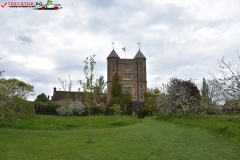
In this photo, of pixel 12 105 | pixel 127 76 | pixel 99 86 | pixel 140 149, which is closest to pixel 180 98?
pixel 99 86

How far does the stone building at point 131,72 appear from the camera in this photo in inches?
1777

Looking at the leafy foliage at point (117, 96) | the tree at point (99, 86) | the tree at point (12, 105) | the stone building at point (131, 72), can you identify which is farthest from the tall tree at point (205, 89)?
the tree at point (99, 86)

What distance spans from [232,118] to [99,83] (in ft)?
26.4

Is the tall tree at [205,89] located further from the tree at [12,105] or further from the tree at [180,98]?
the tree at [12,105]

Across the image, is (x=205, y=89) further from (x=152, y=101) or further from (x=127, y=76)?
(x=127, y=76)

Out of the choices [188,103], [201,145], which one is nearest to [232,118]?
[188,103]

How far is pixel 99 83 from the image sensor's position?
11.1 metres

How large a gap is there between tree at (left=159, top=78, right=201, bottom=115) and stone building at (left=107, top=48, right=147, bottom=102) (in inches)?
963

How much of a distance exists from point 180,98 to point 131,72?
27.3m

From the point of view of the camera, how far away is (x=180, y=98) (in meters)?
18.8

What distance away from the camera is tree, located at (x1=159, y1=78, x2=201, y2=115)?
1825 centimetres

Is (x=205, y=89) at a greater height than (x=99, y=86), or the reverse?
(x=205, y=89)

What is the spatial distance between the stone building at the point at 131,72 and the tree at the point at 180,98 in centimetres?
2445

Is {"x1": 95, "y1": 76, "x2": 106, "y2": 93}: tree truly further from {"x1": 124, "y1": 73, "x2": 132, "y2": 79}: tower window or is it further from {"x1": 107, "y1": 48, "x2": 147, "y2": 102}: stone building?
{"x1": 124, "y1": 73, "x2": 132, "y2": 79}: tower window
